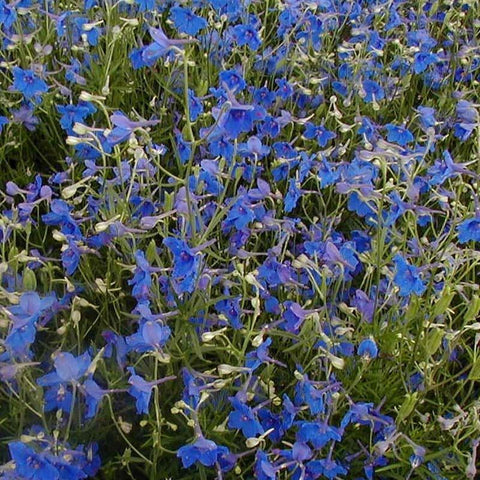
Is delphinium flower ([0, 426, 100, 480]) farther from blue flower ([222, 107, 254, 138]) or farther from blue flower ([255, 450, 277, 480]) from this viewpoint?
blue flower ([222, 107, 254, 138])

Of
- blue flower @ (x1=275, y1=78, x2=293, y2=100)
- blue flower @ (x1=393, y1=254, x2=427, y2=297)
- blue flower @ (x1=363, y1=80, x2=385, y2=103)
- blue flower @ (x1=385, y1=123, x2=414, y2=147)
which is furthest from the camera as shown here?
blue flower @ (x1=363, y1=80, x2=385, y2=103)

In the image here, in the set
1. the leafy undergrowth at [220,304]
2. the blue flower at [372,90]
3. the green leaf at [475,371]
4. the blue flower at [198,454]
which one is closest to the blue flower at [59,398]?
the leafy undergrowth at [220,304]

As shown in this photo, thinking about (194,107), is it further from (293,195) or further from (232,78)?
(293,195)

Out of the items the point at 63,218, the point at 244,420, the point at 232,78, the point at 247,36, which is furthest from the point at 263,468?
the point at 247,36

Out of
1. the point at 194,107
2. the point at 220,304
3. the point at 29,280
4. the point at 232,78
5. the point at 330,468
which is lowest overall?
the point at 330,468

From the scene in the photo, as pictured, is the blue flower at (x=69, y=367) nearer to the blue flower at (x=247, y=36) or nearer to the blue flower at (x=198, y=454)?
the blue flower at (x=198, y=454)

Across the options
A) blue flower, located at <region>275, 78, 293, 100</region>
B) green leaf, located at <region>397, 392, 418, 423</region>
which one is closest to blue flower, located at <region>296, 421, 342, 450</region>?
green leaf, located at <region>397, 392, 418, 423</region>

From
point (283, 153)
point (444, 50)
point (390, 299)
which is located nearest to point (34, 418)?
point (390, 299)

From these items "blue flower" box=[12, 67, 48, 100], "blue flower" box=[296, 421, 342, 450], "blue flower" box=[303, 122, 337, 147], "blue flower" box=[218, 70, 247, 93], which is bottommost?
"blue flower" box=[296, 421, 342, 450]
